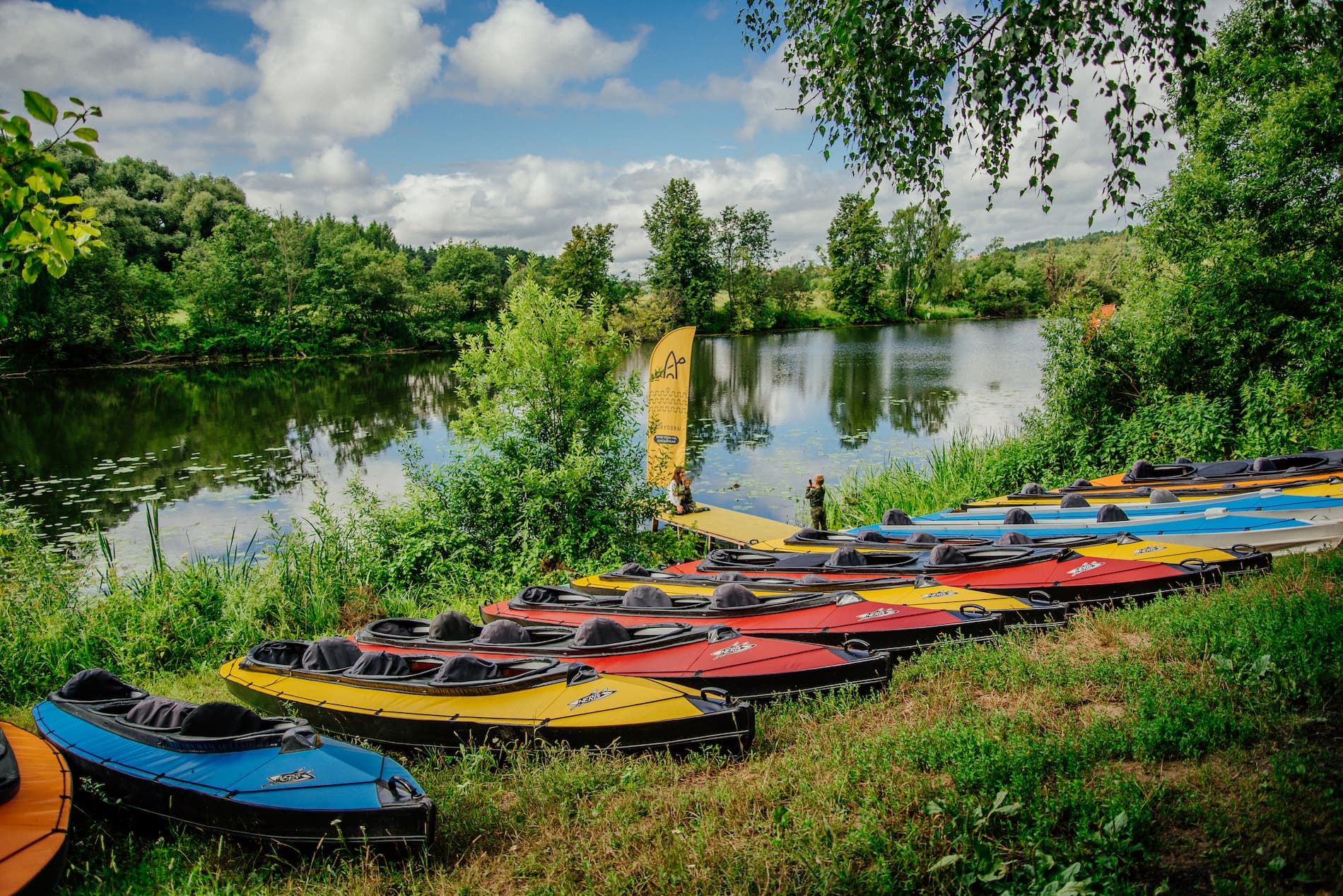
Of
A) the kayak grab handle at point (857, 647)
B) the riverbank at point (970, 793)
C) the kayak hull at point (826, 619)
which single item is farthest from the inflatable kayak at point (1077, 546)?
the kayak grab handle at point (857, 647)

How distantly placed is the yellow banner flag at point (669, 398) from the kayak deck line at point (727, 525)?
90 cm

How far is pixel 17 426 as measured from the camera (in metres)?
26.5

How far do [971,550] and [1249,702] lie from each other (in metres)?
3.88

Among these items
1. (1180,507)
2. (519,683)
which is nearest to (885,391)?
(1180,507)

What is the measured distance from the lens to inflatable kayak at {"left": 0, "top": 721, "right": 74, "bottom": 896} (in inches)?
133

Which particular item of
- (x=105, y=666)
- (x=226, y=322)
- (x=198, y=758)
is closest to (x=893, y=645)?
(x=198, y=758)

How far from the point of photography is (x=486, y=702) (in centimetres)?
509

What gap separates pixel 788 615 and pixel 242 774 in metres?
4.25

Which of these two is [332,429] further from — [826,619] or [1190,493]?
[1190,493]

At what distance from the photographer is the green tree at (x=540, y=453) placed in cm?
1086

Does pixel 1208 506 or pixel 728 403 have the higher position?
pixel 728 403

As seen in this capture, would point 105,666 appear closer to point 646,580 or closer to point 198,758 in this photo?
point 198,758

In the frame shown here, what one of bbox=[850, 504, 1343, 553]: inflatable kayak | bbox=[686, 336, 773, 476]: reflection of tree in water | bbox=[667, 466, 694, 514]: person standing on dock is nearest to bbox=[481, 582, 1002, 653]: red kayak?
bbox=[850, 504, 1343, 553]: inflatable kayak

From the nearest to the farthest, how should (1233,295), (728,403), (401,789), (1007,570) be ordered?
(401,789)
(1007,570)
(1233,295)
(728,403)
